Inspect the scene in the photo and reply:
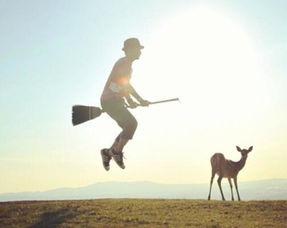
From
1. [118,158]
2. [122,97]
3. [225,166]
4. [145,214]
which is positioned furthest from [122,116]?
[225,166]

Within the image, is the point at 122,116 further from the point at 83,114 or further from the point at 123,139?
the point at 83,114

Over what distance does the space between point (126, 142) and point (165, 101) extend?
176 cm

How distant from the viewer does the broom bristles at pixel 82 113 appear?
570 inches

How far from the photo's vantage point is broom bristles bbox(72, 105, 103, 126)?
14.5m

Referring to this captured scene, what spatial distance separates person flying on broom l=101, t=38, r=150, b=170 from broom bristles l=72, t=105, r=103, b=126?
0.58m

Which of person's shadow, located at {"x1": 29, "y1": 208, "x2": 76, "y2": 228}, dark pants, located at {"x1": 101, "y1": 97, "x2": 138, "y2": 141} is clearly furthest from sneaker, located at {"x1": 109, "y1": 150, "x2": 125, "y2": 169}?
person's shadow, located at {"x1": 29, "y1": 208, "x2": 76, "y2": 228}

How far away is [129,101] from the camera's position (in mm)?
14109

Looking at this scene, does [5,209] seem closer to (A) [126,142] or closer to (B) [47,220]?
(B) [47,220]

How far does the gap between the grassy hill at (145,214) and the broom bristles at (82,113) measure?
366 centimetres

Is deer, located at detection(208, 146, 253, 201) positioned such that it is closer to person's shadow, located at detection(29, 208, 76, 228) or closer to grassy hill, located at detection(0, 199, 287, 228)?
grassy hill, located at detection(0, 199, 287, 228)

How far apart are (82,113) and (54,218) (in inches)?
180

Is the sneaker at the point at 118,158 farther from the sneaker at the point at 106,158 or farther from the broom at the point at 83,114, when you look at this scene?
the broom at the point at 83,114

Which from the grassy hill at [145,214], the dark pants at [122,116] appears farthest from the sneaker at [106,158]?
the grassy hill at [145,214]

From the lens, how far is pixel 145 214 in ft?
58.5
